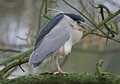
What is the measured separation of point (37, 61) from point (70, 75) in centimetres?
57

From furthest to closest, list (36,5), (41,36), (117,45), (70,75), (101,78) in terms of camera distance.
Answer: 1. (36,5)
2. (117,45)
3. (41,36)
4. (70,75)
5. (101,78)

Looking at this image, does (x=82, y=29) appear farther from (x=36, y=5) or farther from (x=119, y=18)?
(x=36, y=5)

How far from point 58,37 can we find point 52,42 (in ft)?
0.37

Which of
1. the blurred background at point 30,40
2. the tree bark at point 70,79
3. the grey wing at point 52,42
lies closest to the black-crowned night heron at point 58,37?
the grey wing at point 52,42

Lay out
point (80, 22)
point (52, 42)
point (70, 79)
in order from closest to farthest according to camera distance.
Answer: point (70, 79)
point (52, 42)
point (80, 22)

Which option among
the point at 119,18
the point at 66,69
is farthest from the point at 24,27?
the point at 119,18

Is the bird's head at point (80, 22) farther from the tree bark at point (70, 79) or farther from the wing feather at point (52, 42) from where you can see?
the tree bark at point (70, 79)

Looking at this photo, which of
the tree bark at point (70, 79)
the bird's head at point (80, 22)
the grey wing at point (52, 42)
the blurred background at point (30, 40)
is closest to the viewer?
the tree bark at point (70, 79)

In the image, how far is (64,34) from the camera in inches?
140

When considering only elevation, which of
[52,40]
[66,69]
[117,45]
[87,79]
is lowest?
[66,69]

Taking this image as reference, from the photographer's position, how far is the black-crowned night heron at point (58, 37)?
11.1 feet

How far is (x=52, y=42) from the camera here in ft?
11.5

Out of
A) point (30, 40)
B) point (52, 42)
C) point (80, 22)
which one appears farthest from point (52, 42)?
point (30, 40)

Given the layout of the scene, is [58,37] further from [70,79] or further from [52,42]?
[70,79]
